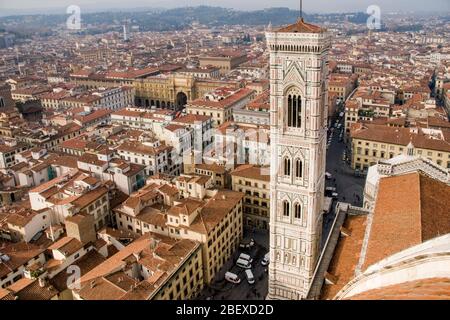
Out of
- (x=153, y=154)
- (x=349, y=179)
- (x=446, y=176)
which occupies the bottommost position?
(x=349, y=179)

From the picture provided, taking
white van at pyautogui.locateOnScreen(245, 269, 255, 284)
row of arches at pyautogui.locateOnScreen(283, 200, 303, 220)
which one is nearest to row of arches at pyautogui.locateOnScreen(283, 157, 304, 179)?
row of arches at pyautogui.locateOnScreen(283, 200, 303, 220)

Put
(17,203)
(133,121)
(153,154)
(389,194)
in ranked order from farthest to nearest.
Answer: (133,121)
(153,154)
(17,203)
(389,194)

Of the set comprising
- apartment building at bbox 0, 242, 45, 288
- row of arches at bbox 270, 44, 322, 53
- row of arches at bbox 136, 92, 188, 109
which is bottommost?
apartment building at bbox 0, 242, 45, 288

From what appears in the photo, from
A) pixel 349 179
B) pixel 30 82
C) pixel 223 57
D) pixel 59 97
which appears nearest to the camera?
pixel 349 179

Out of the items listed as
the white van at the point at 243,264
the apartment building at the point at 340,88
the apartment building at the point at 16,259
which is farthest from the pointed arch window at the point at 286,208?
the apartment building at the point at 340,88

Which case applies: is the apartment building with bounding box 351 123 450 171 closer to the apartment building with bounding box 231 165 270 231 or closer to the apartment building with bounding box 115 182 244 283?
the apartment building with bounding box 231 165 270 231

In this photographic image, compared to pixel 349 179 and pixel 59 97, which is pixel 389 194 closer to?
pixel 349 179
